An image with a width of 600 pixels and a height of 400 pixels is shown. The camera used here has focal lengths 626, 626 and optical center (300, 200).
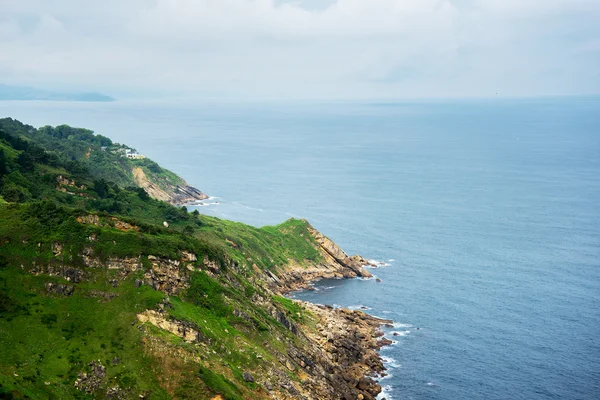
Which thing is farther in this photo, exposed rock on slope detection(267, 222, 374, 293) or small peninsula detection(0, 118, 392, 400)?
exposed rock on slope detection(267, 222, 374, 293)

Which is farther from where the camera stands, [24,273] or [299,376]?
[299,376]

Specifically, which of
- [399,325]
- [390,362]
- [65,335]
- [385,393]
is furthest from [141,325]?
[399,325]

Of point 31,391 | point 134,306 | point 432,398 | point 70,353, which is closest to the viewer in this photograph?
point 31,391

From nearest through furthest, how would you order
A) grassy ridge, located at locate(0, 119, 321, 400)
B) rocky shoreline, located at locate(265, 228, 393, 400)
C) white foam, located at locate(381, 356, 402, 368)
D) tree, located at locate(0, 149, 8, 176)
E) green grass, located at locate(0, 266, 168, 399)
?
1. green grass, located at locate(0, 266, 168, 399)
2. grassy ridge, located at locate(0, 119, 321, 400)
3. rocky shoreline, located at locate(265, 228, 393, 400)
4. white foam, located at locate(381, 356, 402, 368)
5. tree, located at locate(0, 149, 8, 176)

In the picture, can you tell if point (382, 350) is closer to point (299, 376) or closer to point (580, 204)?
point (299, 376)

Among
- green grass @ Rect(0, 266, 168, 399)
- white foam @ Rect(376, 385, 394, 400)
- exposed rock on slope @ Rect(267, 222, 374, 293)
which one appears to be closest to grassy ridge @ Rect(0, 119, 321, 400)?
green grass @ Rect(0, 266, 168, 399)

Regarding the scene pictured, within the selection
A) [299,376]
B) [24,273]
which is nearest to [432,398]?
[299,376]

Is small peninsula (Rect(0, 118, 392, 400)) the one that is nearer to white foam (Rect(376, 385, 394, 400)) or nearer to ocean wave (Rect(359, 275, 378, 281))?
white foam (Rect(376, 385, 394, 400))

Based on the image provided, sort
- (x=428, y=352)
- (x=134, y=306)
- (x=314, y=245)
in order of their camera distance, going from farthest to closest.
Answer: (x=314, y=245) → (x=428, y=352) → (x=134, y=306)

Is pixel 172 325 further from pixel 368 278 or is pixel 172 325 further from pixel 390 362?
pixel 368 278

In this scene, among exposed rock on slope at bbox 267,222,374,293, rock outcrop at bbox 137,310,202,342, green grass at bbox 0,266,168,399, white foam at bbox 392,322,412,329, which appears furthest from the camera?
exposed rock on slope at bbox 267,222,374,293

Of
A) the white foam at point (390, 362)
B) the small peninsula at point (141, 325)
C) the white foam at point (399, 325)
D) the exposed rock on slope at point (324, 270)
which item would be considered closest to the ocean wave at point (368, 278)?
the exposed rock on slope at point (324, 270)
